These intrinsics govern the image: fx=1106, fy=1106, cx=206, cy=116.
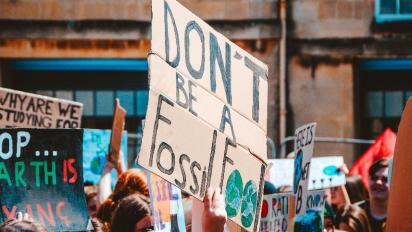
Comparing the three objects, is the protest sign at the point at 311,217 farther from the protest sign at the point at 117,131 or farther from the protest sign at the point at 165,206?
the protest sign at the point at 117,131

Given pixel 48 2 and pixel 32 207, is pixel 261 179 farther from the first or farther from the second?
pixel 48 2

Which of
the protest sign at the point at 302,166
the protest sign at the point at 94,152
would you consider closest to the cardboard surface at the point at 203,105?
the protest sign at the point at 302,166

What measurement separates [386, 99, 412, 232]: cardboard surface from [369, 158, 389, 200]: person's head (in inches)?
141

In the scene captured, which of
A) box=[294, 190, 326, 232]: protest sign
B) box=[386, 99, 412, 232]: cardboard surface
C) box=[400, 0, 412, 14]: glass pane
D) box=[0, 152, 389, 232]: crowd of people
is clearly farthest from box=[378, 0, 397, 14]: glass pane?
box=[386, 99, 412, 232]: cardboard surface

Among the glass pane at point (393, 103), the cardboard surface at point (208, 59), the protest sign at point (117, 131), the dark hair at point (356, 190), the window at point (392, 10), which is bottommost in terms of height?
the dark hair at point (356, 190)

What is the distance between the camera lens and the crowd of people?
4.01 meters

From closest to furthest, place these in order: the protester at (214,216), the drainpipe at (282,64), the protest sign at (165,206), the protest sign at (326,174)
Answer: the protester at (214,216) < the protest sign at (165,206) < the protest sign at (326,174) < the drainpipe at (282,64)

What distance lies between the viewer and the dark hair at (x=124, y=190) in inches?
244

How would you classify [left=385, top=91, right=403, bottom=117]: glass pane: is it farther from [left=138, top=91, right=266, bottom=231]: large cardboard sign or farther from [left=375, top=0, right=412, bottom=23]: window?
[left=138, top=91, right=266, bottom=231]: large cardboard sign

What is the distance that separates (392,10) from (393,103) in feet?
4.03

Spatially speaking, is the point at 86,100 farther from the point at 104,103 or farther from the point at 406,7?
the point at 406,7

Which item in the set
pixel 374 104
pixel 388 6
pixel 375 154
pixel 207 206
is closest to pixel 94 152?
pixel 375 154

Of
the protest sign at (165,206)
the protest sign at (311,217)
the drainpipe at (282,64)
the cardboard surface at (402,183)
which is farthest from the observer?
the drainpipe at (282,64)

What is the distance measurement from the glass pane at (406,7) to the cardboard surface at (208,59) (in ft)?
33.4
